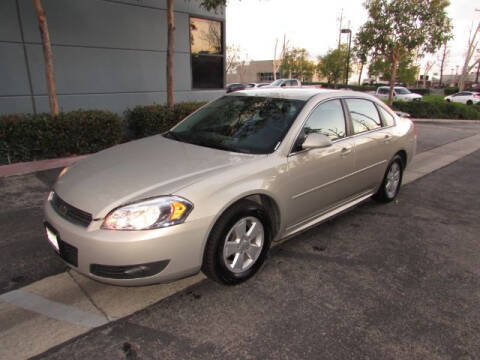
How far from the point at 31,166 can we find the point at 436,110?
1912cm

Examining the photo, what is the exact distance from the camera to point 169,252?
7.82 ft

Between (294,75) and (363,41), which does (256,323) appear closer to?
(363,41)

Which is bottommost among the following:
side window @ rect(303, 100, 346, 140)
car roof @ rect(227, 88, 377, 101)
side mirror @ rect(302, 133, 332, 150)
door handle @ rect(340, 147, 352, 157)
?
door handle @ rect(340, 147, 352, 157)

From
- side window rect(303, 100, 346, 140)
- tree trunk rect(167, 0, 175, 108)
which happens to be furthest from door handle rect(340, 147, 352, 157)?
tree trunk rect(167, 0, 175, 108)

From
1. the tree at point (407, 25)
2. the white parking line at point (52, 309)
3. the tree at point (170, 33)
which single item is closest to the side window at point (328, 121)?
the white parking line at point (52, 309)

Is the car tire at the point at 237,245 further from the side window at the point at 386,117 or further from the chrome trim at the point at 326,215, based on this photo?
the side window at the point at 386,117

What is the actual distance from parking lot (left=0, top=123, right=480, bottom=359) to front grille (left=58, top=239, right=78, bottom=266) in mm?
458

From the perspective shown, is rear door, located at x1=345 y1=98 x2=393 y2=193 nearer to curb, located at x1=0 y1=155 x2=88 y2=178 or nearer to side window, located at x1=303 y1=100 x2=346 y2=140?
Result: side window, located at x1=303 y1=100 x2=346 y2=140

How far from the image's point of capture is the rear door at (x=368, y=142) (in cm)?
398

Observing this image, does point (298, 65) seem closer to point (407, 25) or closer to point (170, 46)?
point (407, 25)

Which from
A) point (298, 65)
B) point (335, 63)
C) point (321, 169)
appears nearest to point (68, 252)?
point (321, 169)

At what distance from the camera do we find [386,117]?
4.68 metres

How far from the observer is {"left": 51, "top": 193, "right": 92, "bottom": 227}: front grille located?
244 centimetres

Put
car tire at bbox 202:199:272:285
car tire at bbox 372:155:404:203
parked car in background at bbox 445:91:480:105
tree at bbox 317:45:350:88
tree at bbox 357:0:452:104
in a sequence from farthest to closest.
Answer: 1. tree at bbox 317:45:350:88
2. parked car in background at bbox 445:91:480:105
3. tree at bbox 357:0:452:104
4. car tire at bbox 372:155:404:203
5. car tire at bbox 202:199:272:285
